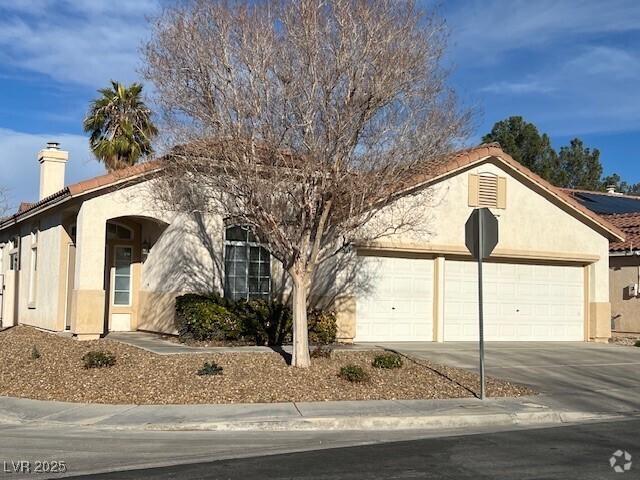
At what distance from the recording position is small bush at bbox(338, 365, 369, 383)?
41.2ft

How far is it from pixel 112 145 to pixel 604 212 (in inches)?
715

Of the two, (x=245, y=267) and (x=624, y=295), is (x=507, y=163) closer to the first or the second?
(x=624, y=295)

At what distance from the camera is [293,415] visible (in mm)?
10344

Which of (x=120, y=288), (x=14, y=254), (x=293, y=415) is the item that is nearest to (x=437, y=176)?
(x=293, y=415)

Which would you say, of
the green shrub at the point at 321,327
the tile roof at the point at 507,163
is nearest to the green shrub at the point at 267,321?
the green shrub at the point at 321,327

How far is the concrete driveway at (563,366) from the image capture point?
12.5 metres

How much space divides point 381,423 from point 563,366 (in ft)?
23.2

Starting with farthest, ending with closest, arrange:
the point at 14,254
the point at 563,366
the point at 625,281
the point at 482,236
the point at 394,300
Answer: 1. the point at 14,254
2. the point at 625,281
3. the point at 394,300
4. the point at 563,366
5. the point at 482,236

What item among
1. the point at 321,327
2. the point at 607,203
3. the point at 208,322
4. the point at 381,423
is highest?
the point at 607,203

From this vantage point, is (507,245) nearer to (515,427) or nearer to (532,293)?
(532,293)

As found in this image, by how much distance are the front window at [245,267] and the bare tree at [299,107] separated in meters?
5.19

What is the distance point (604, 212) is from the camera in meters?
28.0

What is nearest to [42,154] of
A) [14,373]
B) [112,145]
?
[112,145]

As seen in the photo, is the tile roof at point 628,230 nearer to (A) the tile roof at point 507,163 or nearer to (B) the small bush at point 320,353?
(A) the tile roof at point 507,163
